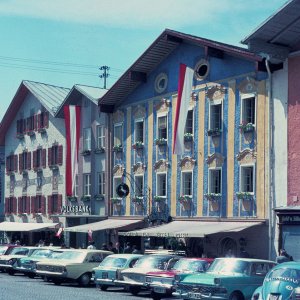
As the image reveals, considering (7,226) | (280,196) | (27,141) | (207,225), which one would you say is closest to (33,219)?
(7,226)

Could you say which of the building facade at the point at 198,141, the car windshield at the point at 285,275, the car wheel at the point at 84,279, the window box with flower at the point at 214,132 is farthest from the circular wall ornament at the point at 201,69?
the car windshield at the point at 285,275

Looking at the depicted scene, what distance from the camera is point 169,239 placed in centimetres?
3744

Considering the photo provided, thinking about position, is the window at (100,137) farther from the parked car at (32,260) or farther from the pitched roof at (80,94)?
the parked car at (32,260)

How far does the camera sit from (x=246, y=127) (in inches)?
1309

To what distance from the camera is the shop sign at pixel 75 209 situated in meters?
45.1

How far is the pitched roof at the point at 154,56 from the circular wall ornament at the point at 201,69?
901 millimetres

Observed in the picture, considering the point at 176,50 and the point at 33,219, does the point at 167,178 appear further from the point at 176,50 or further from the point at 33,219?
the point at 33,219

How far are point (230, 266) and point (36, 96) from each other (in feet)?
105

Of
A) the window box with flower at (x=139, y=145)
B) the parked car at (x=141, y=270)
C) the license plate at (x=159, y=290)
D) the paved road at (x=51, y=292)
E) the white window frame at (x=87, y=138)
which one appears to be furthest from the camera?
the white window frame at (x=87, y=138)

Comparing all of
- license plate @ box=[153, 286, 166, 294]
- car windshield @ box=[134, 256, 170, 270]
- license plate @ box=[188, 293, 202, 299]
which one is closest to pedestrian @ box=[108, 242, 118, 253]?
car windshield @ box=[134, 256, 170, 270]

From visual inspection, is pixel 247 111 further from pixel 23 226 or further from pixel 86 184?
pixel 23 226

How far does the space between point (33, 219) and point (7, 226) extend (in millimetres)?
2114

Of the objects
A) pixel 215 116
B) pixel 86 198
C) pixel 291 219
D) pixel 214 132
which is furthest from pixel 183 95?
pixel 86 198

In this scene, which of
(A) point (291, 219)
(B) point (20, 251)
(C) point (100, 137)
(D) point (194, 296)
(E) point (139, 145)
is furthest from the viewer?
(C) point (100, 137)
